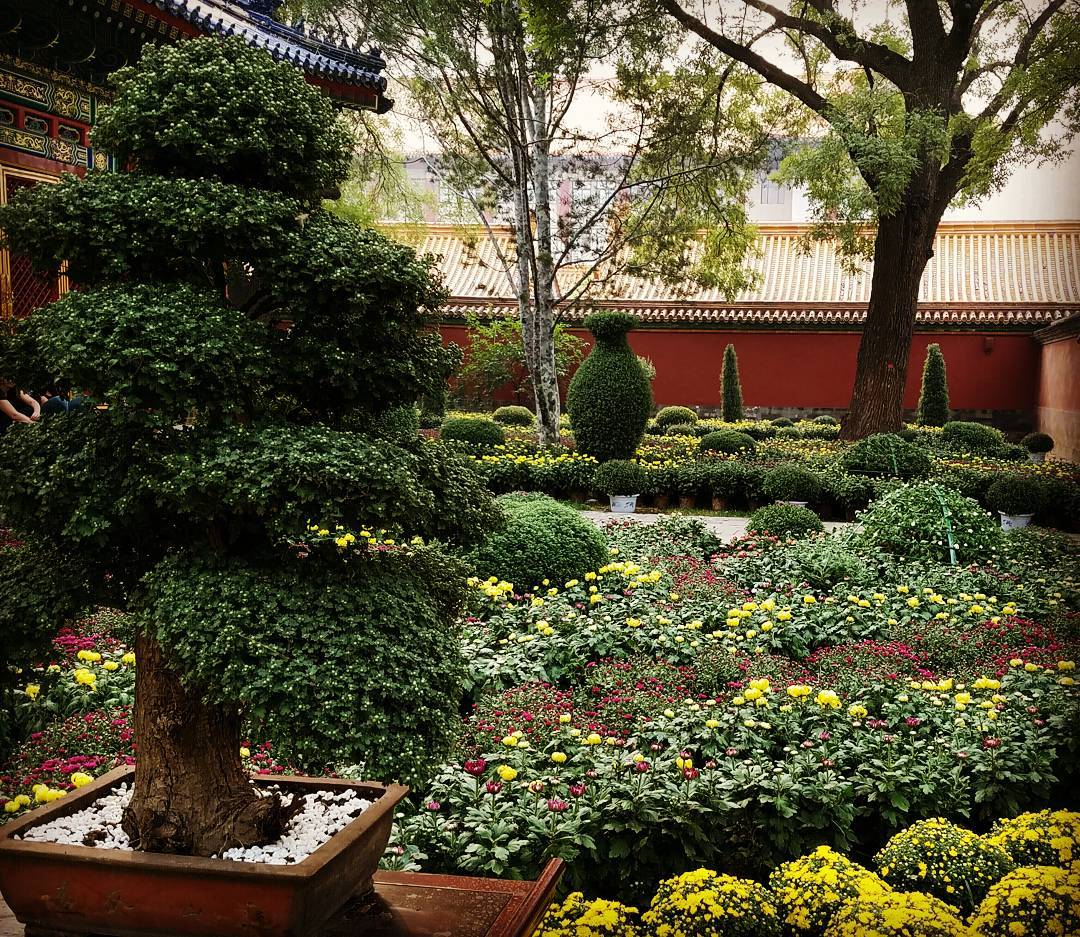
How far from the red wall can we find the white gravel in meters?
20.9

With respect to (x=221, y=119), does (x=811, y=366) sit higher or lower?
lower

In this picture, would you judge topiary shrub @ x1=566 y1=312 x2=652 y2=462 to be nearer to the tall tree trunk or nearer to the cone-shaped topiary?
the tall tree trunk

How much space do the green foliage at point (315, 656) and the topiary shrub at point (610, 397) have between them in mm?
11274

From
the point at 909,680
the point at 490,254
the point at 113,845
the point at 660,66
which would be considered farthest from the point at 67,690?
the point at 490,254

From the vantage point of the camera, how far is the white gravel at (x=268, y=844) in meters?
2.35

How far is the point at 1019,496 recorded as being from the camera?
35.4ft

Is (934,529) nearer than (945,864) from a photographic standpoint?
No

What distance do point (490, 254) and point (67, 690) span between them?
80.6ft

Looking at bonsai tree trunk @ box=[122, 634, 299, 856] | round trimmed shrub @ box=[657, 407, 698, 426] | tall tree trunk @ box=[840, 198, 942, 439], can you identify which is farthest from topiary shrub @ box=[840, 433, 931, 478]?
bonsai tree trunk @ box=[122, 634, 299, 856]

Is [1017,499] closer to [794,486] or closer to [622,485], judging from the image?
[794,486]

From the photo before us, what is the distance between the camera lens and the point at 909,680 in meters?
4.50

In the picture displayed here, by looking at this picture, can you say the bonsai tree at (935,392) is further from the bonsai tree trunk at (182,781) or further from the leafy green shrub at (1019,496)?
the bonsai tree trunk at (182,781)

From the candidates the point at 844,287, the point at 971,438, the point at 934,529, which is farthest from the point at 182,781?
the point at 844,287

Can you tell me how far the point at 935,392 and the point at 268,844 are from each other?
21.0 metres
